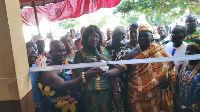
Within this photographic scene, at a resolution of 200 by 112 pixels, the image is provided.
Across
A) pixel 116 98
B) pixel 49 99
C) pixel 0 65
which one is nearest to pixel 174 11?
pixel 116 98

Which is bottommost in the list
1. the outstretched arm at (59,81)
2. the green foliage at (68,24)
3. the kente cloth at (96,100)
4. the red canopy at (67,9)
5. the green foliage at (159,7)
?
the kente cloth at (96,100)

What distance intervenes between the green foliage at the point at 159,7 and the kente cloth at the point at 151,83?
20.4 feet

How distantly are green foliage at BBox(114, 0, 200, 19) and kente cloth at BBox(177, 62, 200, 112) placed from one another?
20.2 ft

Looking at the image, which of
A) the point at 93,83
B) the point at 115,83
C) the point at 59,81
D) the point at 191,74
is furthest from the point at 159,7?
the point at 59,81

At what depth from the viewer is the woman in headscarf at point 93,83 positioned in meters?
2.20

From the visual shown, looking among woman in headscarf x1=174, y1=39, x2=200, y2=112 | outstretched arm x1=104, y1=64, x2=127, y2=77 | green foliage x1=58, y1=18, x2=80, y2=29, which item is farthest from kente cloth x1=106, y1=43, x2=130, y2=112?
green foliage x1=58, y1=18, x2=80, y2=29

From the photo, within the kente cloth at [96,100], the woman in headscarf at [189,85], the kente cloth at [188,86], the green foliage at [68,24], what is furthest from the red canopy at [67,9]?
the green foliage at [68,24]

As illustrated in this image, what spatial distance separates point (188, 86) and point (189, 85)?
23mm

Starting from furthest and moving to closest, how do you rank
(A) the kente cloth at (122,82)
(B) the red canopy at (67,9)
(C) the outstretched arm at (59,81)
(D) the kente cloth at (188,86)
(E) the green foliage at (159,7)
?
1. (E) the green foliage at (159,7)
2. (B) the red canopy at (67,9)
3. (A) the kente cloth at (122,82)
4. (C) the outstretched arm at (59,81)
5. (D) the kente cloth at (188,86)

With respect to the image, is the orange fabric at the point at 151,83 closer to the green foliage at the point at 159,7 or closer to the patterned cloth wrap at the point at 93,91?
the patterned cloth wrap at the point at 93,91

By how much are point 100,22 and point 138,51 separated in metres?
28.9

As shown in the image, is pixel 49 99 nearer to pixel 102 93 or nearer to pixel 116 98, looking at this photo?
pixel 102 93

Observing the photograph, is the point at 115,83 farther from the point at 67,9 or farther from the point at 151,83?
the point at 67,9

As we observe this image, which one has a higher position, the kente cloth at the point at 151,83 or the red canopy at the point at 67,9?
the red canopy at the point at 67,9
